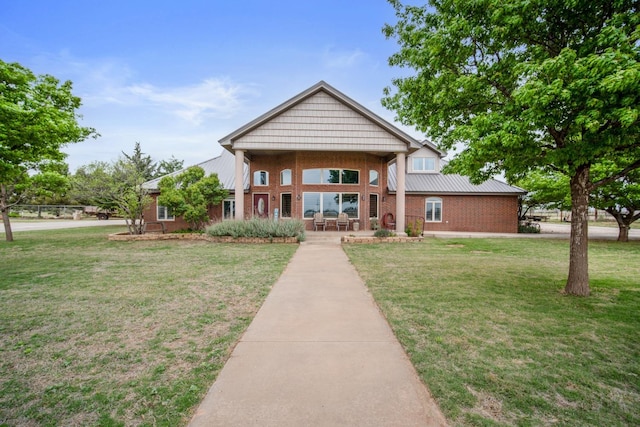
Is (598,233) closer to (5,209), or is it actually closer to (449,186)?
(449,186)

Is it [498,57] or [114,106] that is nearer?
[498,57]

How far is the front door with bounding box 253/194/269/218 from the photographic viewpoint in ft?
61.7

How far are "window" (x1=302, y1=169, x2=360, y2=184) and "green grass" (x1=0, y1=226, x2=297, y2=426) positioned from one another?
9.39m

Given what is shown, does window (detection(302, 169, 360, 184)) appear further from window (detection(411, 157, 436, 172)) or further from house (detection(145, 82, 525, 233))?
window (detection(411, 157, 436, 172))

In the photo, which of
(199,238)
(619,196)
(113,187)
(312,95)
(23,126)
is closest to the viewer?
(23,126)

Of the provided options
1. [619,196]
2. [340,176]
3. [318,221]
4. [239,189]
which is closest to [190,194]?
[239,189]

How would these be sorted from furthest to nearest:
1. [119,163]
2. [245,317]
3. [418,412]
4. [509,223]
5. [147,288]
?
1. [509,223]
2. [119,163]
3. [147,288]
4. [245,317]
5. [418,412]

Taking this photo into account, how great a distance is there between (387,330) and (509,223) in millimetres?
19781

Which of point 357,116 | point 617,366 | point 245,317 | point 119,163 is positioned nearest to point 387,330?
point 245,317

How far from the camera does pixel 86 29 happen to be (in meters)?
15.5

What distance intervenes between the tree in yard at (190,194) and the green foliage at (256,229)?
1922mm

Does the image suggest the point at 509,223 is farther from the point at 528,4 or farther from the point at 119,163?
A: the point at 119,163

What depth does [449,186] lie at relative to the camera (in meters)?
20.0

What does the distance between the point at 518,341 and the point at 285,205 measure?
49.1ft
